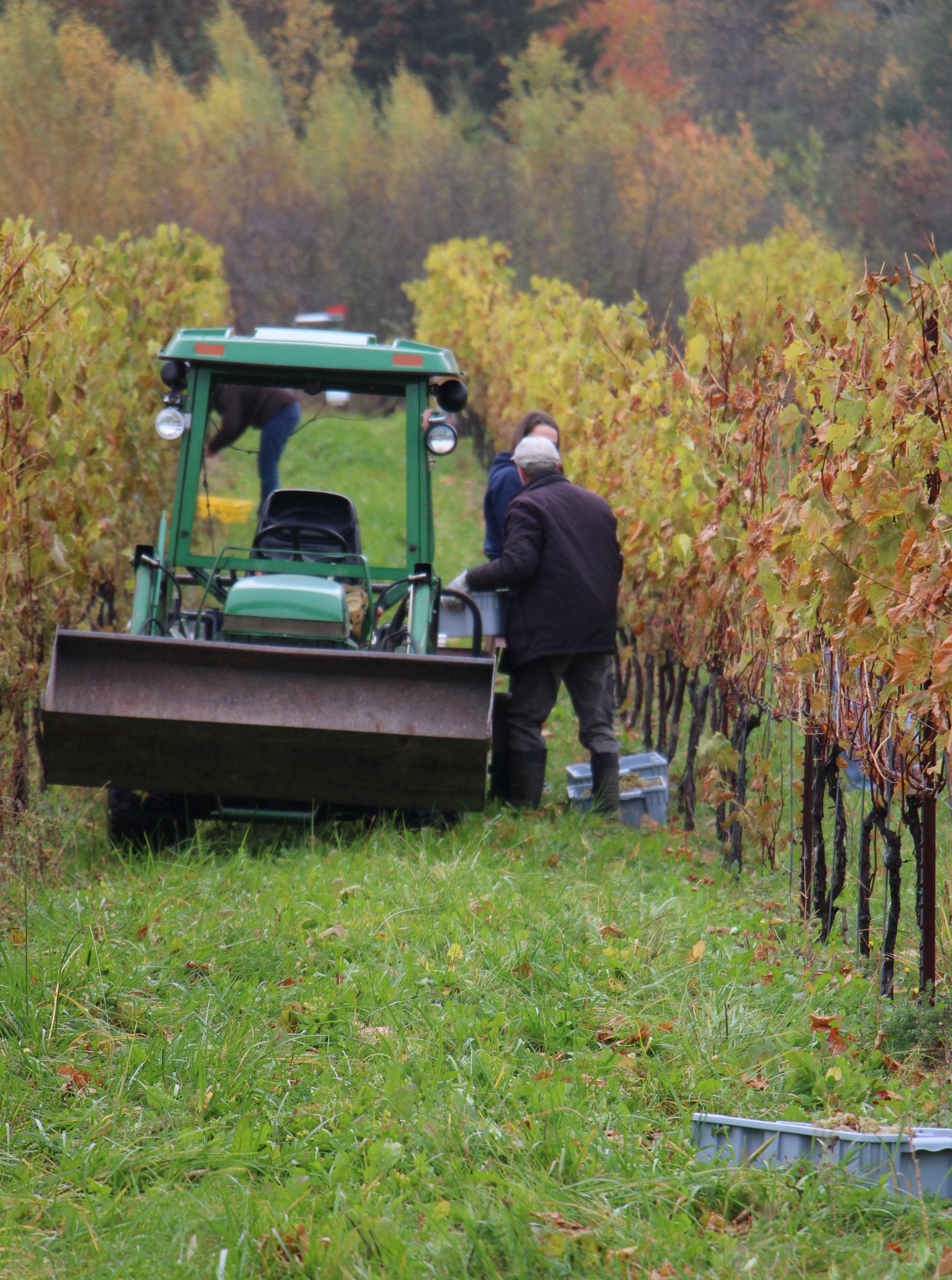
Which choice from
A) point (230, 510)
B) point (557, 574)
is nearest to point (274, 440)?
point (557, 574)

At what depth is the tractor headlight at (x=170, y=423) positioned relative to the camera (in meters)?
5.60

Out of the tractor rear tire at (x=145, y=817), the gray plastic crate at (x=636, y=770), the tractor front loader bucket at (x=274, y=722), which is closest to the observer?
the tractor front loader bucket at (x=274, y=722)

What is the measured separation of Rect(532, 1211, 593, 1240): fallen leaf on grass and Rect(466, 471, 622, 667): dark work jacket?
3564mm

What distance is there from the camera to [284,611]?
552 centimetres

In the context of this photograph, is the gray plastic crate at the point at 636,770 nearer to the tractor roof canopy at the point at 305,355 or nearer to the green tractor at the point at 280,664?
the green tractor at the point at 280,664

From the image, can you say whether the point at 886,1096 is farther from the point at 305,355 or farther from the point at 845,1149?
the point at 305,355

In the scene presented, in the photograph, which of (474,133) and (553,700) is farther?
(474,133)

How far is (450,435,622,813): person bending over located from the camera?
6156 mm

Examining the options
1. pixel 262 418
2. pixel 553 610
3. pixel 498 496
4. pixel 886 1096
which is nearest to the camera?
pixel 886 1096

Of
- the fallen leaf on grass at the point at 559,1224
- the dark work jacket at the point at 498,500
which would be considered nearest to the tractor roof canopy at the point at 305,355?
the dark work jacket at the point at 498,500

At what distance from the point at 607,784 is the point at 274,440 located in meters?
2.69

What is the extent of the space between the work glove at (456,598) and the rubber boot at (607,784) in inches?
38.0

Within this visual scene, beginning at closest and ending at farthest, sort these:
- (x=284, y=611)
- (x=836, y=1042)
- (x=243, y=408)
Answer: (x=836, y=1042) → (x=284, y=611) → (x=243, y=408)

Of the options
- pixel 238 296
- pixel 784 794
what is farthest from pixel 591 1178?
pixel 238 296
